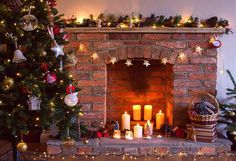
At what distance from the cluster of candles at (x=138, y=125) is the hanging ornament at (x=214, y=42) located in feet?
3.25

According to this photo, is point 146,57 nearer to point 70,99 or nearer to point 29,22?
point 70,99

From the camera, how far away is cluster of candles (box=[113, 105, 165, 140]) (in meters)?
4.14

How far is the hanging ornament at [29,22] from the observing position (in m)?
2.97

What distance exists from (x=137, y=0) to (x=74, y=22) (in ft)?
2.35

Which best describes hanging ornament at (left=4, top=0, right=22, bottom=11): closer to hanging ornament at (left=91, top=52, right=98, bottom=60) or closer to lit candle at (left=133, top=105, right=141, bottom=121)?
hanging ornament at (left=91, top=52, right=98, bottom=60)

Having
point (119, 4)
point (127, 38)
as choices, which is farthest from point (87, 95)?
point (119, 4)

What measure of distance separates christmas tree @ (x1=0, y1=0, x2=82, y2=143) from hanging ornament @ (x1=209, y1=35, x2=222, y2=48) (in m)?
1.67

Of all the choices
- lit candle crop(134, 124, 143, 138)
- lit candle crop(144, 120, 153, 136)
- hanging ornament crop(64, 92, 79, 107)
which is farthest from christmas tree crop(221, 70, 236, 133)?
hanging ornament crop(64, 92, 79, 107)

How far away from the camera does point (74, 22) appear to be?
4.05 m

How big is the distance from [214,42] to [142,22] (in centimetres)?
79

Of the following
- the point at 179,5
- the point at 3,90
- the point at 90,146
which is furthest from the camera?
the point at 179,5

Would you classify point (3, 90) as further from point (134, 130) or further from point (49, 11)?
point (134, 130)

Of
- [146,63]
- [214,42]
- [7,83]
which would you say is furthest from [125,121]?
[7,83]

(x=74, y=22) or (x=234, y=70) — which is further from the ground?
(x=74, y=22)
